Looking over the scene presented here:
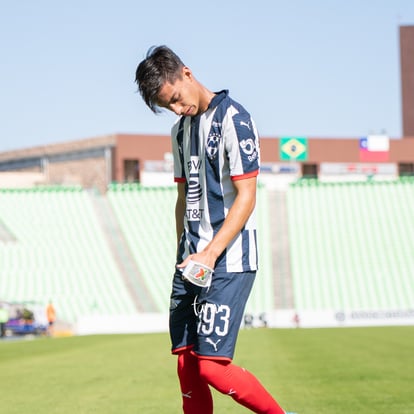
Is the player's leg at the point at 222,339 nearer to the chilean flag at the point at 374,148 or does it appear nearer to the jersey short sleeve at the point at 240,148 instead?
the jersey short sleeve at the point at 240,148

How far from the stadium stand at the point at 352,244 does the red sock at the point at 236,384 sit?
32.1 metres

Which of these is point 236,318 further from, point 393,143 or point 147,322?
point 393,143

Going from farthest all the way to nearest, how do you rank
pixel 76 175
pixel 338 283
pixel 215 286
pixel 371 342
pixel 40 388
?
pixel 76 175, pixel 338 283, pixel 371 342, pixel 40 388, pixel 215 286

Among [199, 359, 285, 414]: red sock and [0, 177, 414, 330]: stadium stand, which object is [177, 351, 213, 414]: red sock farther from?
[0, 177, 414, 330]: stadium stand

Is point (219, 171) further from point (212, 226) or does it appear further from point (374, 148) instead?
point (374, 148)

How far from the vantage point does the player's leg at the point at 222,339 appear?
189 inches

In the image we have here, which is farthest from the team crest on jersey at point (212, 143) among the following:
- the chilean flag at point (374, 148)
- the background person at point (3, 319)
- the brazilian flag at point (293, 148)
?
the chilean flag at point (374, 148)

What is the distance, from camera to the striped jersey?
16.0 feet

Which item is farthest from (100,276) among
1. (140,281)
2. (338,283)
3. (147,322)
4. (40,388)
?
(40,388)

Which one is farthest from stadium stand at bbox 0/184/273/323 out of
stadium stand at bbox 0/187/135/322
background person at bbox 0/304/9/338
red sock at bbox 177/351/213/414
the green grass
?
red sock at bbox 177/351/213/414

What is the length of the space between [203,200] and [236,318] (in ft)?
2.22

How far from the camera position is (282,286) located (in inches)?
1542

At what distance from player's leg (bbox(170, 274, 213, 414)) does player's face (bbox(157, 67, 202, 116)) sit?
0.93m

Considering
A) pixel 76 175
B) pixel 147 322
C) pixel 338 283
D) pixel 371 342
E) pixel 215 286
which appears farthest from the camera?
pixel 76 175
